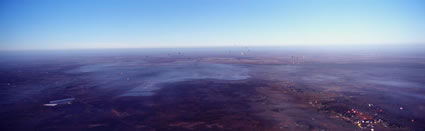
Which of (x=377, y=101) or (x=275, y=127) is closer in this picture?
(x=275, y=127)

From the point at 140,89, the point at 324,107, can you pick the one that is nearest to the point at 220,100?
the point at 324,107

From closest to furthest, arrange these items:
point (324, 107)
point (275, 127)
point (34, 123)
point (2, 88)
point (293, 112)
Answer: point (275, 127) → point (34, 123) → point (293, 112) → point (324, 107) → point (2, 88)

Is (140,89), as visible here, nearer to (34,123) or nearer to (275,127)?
(34,123)

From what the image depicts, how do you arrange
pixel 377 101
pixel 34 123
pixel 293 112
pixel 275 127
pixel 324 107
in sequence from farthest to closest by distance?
pixel 377 101 → pixel 324 107 → pixel 293 112 → pixel 34 123 → pixel 275 127

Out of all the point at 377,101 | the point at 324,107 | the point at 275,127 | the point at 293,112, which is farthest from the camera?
the point at 377,101

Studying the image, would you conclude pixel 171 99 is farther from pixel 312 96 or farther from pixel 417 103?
pixel 417 103

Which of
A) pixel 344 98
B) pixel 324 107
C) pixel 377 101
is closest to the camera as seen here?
pixel 324 107

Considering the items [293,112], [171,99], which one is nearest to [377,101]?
[293,112]

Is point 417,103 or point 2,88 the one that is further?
point 2,88
